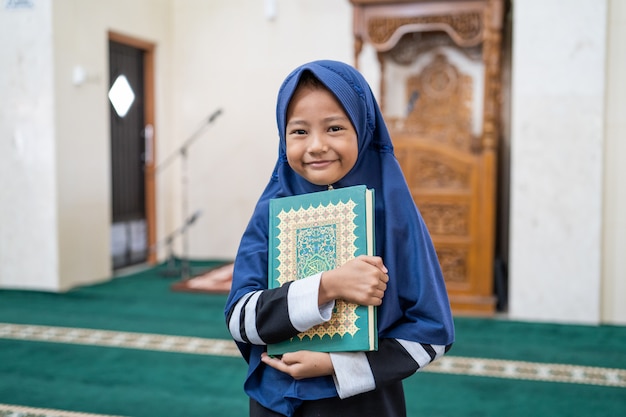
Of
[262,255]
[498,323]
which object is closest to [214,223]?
[498,323]

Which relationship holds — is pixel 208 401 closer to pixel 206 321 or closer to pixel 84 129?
pixel 206 321

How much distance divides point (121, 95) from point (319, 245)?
450 cm

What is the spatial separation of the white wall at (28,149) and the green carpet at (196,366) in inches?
22.0

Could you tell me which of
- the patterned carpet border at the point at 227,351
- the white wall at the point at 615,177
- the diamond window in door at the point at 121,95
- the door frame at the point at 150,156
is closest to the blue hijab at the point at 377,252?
the patterned carpet border at the point at 227,351

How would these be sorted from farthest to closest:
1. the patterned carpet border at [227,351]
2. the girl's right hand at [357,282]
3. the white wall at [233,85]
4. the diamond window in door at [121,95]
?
the white wall at [233,85], the diamond window in door at [121,95], the patterned carpet border at [227,351], the girl's right hand at [357,282]

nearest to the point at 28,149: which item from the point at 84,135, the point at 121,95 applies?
the point at 84,135

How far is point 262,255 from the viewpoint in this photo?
1061 millimetres

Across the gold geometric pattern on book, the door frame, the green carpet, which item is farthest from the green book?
the door frame

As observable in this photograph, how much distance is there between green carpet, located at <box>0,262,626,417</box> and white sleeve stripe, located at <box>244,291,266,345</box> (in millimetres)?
1646

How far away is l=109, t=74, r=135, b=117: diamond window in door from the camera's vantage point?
16.8 ft

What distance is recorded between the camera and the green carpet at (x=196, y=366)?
262cm

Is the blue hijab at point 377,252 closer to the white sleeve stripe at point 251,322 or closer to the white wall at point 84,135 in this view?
the white sleeve stripe at point 251,322

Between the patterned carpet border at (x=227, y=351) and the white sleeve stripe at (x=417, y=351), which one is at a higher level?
the white sleeve stripe at (x=417, y=351)

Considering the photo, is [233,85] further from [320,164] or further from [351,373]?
[351,373]
